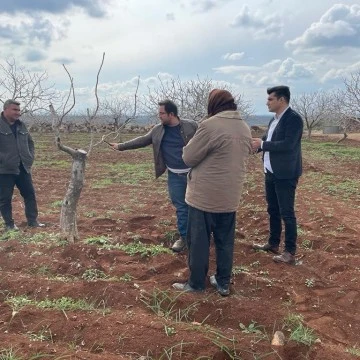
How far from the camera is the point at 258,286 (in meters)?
3.96

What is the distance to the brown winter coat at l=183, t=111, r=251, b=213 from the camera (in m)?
3.41

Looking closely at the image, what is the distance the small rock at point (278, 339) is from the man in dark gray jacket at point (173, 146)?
75.7 inches

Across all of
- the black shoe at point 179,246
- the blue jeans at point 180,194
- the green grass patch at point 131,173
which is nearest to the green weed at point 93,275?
the black shoe at point 179,246

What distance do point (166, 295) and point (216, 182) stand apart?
97 cm

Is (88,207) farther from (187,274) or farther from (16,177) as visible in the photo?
(187,274)

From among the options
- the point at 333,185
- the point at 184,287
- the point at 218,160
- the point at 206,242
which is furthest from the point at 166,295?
the point at 333,185

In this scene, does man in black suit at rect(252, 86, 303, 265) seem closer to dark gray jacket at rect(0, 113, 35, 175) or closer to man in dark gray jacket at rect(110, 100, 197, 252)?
man in dark gray jacket at rect(110, 100, 197, 252)

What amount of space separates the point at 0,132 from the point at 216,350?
4003 millimetres

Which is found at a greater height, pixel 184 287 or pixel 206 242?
pixel 206 242

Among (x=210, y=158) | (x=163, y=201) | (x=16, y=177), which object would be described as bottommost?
(x=163, y=201)

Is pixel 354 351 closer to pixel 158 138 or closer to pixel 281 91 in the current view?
pixel 281 91

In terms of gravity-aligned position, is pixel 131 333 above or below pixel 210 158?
below

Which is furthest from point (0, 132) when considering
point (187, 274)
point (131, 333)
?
point (131, 333)

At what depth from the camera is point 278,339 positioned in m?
2.97
